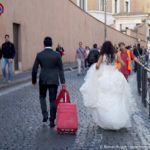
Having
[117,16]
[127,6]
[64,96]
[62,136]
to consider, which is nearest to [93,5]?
[117,16]

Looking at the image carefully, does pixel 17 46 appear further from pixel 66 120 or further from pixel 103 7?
pixel 103 7

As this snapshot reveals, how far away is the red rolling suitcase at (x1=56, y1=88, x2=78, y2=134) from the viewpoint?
996 centimetres

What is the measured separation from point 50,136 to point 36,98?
6.60m

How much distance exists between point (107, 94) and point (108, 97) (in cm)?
7

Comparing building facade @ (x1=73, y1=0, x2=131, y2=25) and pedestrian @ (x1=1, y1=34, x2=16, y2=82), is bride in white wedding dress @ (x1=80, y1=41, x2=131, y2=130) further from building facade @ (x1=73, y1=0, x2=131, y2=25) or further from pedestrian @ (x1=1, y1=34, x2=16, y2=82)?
building facade @ (x1=73, y1=0, x2=131, y2=25)

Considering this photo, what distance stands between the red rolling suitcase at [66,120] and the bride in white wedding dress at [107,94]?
0.68 meters

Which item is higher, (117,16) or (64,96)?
(117,16)

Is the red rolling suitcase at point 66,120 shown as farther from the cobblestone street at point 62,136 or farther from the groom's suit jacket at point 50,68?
the groom's suit jacket at point 50,68

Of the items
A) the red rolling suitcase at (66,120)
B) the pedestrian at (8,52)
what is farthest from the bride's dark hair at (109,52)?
the pedestrian at (8,52)

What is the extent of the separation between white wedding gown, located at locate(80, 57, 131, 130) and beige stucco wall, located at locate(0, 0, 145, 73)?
591 inches

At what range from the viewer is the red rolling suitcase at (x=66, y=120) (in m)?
9.96

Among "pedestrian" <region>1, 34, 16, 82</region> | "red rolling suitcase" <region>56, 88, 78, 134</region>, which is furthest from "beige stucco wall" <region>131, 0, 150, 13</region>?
"red rolling suitcase" <region>56, 88, 78, 134</region>

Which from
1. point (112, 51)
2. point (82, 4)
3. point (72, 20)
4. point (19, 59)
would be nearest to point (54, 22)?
point (72, 20)

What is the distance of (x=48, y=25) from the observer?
3500cm
